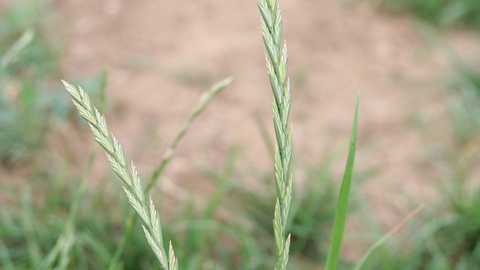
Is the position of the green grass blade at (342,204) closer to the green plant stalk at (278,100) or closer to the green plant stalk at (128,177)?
the green plant stalk at (278,100)

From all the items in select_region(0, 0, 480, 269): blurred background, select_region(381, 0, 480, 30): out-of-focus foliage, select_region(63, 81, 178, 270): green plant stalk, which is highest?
select_region(63, 81, 178, 270): green plant stalk

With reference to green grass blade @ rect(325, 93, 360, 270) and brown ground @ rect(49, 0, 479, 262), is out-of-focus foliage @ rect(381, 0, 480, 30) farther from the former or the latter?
green grass blade @ rect(325, 93, 360, 270)

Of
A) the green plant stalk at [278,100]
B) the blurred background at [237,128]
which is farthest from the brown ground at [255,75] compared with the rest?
A: the green plant stalk at [278,100]

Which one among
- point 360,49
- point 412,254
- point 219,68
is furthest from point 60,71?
point 412,254

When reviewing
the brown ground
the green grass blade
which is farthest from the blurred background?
the green grass blade

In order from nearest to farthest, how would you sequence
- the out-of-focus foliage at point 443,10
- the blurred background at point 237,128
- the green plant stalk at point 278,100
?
1. the green plant stalk at point 278,100
2. the blurred background at point 237,128
3. the out-of-focus foliage at point 443,10

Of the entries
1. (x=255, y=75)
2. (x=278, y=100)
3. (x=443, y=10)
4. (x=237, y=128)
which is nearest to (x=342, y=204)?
(x=278, y=100)

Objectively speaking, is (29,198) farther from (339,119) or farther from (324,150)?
(339,119)
